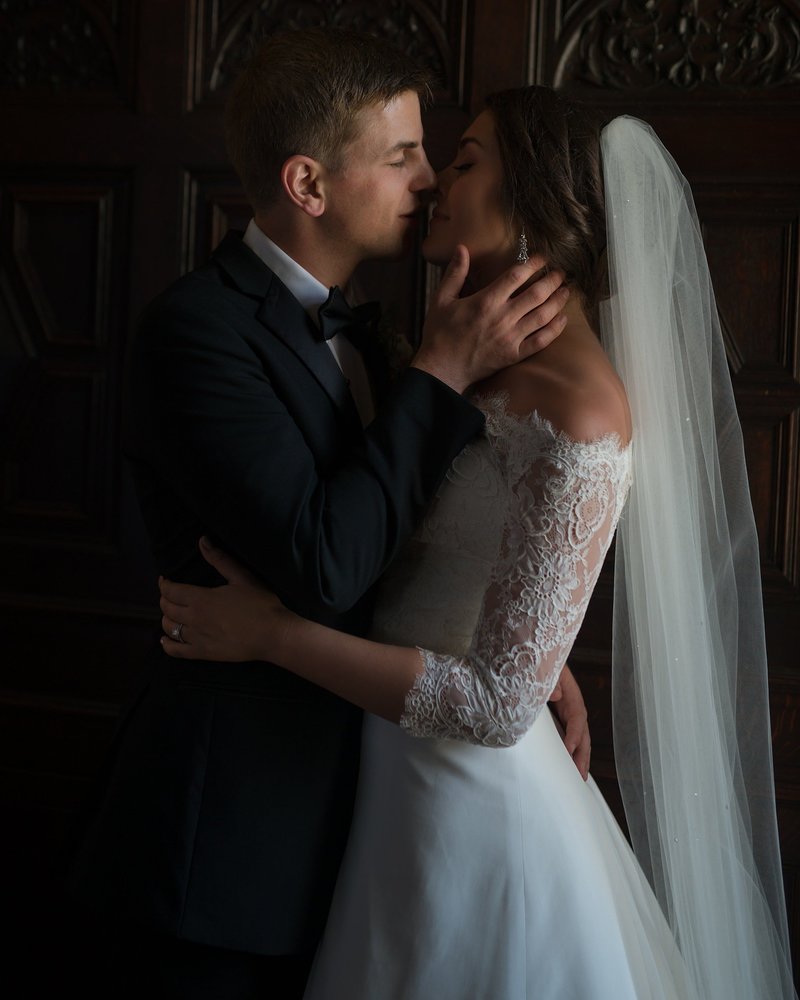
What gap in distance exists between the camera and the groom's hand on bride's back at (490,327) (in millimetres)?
1536

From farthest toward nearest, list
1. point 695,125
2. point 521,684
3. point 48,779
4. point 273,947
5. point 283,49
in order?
point 48,779 < point 695,125 < point 283,49 < point 273,947 < point 521,684

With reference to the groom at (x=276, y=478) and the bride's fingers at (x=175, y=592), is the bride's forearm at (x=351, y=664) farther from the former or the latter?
the bride's fingers at (x=175, y=592)

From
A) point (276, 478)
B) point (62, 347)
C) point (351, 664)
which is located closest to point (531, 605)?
point (351, 664)

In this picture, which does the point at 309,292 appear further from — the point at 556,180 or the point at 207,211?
the point at 207,211

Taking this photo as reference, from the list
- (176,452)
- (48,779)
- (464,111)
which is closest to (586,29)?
(464,111)

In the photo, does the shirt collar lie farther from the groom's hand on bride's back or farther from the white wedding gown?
the white wedding gown

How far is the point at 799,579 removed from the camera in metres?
2.45

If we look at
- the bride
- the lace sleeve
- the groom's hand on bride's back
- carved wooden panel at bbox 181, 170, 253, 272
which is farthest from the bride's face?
carved wooden panel at bbox 181, 170, 253, 272

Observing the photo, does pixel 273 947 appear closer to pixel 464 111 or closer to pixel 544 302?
pixel 544 302

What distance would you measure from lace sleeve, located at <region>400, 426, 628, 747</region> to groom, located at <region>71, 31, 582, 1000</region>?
5.7 inches

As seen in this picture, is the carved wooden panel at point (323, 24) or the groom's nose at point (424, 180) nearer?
the groom's nose at point (424, 180)

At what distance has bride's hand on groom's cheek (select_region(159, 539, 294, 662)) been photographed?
4.94ft

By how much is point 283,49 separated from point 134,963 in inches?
59.1

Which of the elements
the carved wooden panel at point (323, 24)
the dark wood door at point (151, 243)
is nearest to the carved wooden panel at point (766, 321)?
the dark wood door at point (151, 243)
